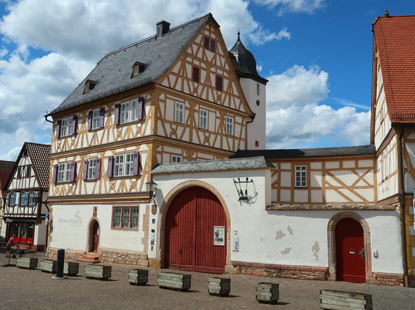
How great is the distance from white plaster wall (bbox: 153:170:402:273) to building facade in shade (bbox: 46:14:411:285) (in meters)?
0.04

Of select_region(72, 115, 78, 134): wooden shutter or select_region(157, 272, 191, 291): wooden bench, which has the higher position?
select_region(72, 115, 78, 134): wooden shutter

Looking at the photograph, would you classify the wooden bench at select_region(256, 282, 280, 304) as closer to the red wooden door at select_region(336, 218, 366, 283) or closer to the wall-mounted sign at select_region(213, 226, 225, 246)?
the red wooden door at select_region(336, 218, 366, 283)

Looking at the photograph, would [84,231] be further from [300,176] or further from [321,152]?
[321,152]

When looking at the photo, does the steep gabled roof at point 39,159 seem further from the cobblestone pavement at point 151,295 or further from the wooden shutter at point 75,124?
the cobblestone pavement at point 151,295

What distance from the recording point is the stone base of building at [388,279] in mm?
15234

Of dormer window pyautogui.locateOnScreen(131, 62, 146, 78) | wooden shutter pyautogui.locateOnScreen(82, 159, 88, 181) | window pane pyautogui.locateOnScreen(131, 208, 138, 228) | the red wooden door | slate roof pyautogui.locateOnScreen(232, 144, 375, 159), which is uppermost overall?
dormer window pyautogui.locateOnScreen(131, 62, 146, 78)

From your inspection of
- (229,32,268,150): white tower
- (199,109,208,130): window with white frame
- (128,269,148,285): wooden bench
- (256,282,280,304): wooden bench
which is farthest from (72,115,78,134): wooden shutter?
(256,282,280,304): wooden bench

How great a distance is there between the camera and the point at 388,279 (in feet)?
50.5

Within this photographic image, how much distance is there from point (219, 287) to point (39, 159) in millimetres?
29693

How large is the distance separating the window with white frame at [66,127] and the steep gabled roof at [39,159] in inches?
373

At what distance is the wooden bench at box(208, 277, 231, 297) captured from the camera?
1275 centimetres

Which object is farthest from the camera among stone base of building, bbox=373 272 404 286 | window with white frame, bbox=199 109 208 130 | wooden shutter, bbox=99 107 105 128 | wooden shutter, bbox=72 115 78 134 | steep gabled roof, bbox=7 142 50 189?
steep gabled roof, bbox=7 142 50 189

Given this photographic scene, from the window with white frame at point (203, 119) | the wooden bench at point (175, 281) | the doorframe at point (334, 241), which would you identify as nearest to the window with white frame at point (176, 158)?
the window with white frame at point (203, 119)

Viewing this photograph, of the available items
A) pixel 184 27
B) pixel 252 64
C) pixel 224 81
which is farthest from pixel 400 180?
pixel 252 64
